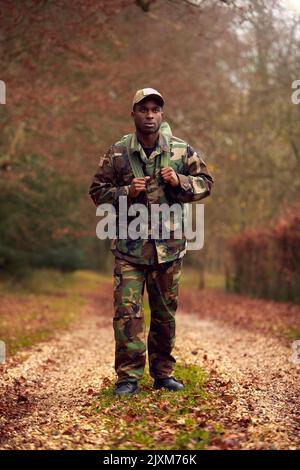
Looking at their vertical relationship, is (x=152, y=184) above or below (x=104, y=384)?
above

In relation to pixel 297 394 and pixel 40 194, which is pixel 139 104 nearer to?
pixel 297 394

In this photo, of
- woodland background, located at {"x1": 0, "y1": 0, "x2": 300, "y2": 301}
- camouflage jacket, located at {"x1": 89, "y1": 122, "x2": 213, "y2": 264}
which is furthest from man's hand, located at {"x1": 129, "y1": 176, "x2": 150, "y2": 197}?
woodland background, located at {"x1": 0, "y1": 0, "x2": 300, "y2": 301}

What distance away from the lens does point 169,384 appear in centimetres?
636

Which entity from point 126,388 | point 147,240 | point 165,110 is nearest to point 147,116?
point 147,240

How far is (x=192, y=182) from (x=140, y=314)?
4.18 feet

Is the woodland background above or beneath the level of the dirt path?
above

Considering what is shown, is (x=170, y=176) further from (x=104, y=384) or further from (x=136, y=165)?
(x=104, y=384)

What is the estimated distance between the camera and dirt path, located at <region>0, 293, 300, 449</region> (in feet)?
16.1

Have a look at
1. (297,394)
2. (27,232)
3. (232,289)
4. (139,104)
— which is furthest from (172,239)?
(232,289)

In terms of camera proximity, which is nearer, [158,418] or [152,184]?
[158,418]

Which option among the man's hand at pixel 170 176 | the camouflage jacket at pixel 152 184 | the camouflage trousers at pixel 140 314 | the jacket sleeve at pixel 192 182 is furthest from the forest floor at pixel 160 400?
the man's hand at pixel 170 176

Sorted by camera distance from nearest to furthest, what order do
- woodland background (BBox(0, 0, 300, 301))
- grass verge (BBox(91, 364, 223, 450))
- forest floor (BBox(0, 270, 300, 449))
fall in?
grass verge (BBox(91, 364, 223, 450)), forest floor (BBox(0, 270, 300, 449)), woodland background (BBox(0, 0, 300, 301))

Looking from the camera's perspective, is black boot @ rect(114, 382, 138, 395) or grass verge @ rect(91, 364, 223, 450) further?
black boot @ rect(114, 382, 138, 395)

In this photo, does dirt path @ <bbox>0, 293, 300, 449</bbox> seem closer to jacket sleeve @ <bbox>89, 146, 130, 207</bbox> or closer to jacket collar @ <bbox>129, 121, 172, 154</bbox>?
jacket sleeve @ <bbox>89, 146, 130, 207</bbox>
